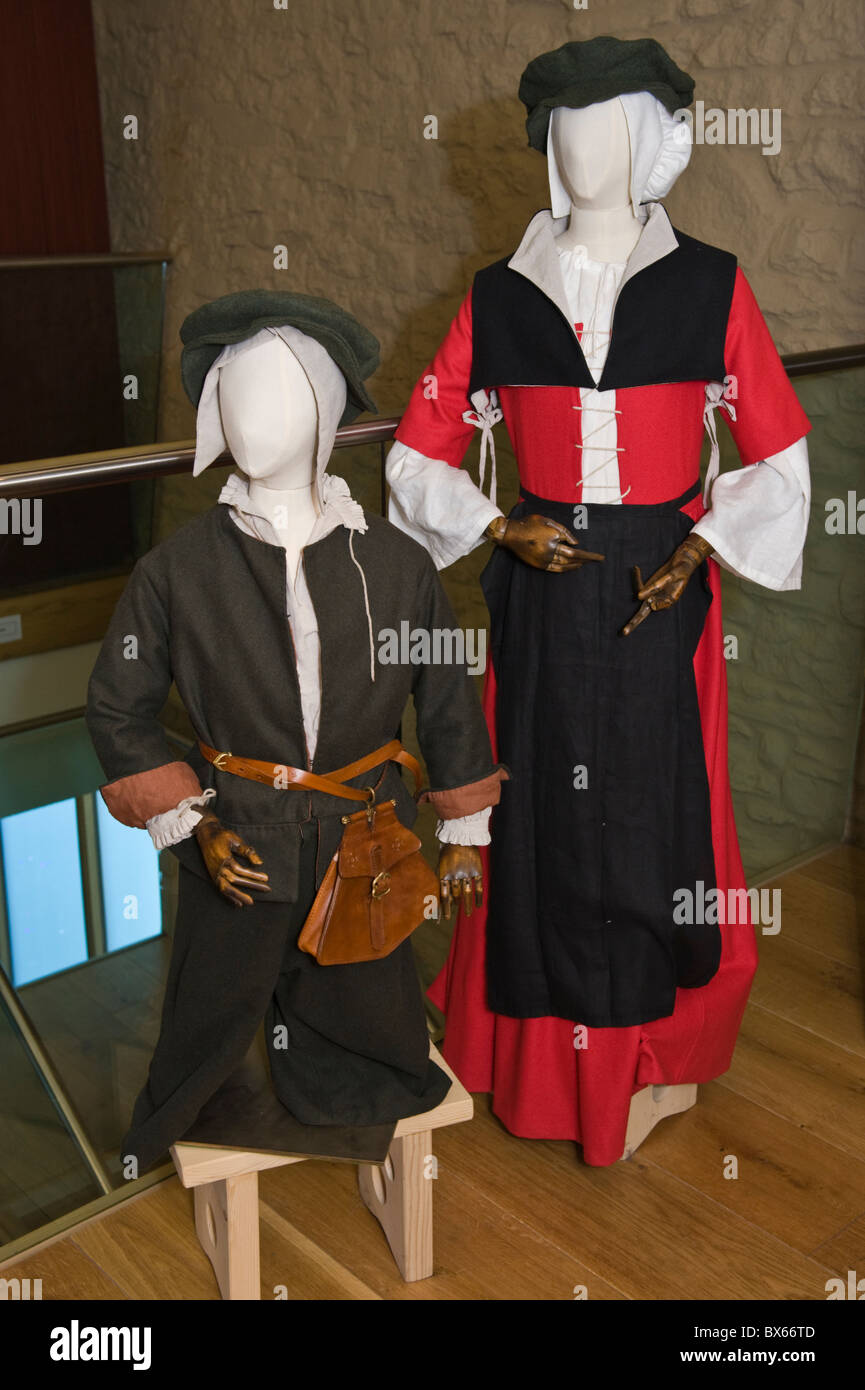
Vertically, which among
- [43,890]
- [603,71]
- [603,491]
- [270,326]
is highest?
[603,71]

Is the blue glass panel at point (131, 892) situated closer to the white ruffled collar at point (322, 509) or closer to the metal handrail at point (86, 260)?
the white ruffled collar at point (322, 509)

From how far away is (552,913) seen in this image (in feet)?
6.23

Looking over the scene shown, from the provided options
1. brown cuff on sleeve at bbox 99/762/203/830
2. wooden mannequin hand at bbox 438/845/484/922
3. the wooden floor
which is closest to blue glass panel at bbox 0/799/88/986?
the wooden floor

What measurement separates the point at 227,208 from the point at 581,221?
2.79 m

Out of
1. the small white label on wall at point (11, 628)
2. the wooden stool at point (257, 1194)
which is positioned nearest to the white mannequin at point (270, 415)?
the wooden stool at point (257, 1194)

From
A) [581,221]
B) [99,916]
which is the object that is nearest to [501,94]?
[581,221]

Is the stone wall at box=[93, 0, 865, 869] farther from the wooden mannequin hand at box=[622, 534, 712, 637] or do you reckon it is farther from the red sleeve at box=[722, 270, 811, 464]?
the red sleeve at box=[722, 270, 811, 464]

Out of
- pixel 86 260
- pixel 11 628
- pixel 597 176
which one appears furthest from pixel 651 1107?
pixel 86 260

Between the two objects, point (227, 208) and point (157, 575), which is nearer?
point (157, 575)

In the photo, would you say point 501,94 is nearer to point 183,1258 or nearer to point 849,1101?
point 849,1101

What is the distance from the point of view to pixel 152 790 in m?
1.45

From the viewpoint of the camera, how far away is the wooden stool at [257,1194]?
1.56m

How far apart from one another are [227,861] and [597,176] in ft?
3.01

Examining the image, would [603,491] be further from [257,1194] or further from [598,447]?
[257,1194]
